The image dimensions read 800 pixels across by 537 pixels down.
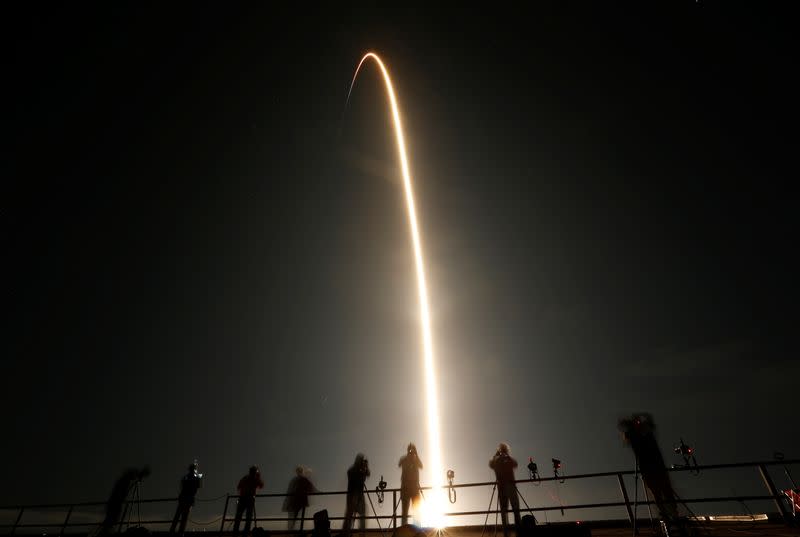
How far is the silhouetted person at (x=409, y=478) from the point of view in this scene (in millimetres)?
10789

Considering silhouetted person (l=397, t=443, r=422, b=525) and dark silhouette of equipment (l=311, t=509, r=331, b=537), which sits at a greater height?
silhouetted person (l=397, t=443, r=422, b=525)

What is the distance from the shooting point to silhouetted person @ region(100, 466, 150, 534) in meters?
13.6

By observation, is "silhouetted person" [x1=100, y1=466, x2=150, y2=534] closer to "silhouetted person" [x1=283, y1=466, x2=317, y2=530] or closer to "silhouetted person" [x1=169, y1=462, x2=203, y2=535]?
"silhouetted person" [x1=169, y1=462, x2=203, y2=535]

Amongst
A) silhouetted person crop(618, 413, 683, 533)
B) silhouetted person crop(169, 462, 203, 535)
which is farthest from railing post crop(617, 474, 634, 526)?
silhouetted person crop(169, 462, 203, 535)

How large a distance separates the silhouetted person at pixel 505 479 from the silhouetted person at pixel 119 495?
12.6 m

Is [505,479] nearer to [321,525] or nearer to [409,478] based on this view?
[409,478]

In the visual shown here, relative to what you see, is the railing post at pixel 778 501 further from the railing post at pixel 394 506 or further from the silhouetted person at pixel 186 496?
the silhouetted person at pixel 186 496

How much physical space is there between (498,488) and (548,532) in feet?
13.9

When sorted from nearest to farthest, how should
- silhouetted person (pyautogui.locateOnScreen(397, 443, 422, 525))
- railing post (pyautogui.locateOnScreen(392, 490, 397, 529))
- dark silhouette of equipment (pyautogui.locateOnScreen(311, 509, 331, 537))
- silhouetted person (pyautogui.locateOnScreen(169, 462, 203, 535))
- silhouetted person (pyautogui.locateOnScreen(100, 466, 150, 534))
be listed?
dark silhouette of equipment (pyautogui.locateOnScreen(311, 509, 331, 537)) < railing post (pyautogui.locateOnScreen(392, 490, 397, 529)) < silhouetted person (pyautogui.locateOnScreen(397, 443, 422, 525)) < silhouetted person (pyautogui.locateOnScreen(169, 462, 203, 535)) < silhouetted person (pyautogui.locateOnScreen(100, 466, 150, 534))

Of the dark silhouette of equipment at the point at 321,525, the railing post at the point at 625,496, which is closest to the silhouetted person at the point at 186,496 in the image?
the dark silhouette of equipment at the point at 321,525

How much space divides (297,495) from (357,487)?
1.87 meters

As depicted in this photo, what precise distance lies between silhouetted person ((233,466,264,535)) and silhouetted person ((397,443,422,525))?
14.2 feet

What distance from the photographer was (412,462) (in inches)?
445

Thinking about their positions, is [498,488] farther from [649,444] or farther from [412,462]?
[649,444]
